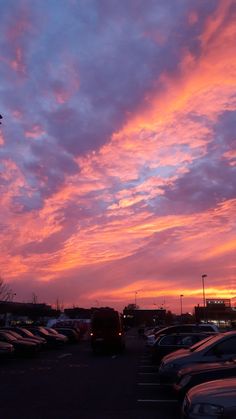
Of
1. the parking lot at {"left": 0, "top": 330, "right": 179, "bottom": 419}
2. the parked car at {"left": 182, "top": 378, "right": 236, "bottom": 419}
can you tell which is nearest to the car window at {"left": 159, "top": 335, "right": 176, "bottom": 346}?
the parking lot at {"left": 0, "top": 330, "right": 179, "bottom": 419}

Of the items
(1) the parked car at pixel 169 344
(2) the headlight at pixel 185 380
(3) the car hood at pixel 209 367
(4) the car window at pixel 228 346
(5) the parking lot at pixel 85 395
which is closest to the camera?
(3) the car hood at pixel 209 367

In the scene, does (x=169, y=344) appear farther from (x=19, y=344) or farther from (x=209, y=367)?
(x=19, y=344)

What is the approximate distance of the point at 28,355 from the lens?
28.9 metres

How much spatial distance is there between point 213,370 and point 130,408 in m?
2.65

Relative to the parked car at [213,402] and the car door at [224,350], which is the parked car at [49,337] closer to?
the car door at [224,350]

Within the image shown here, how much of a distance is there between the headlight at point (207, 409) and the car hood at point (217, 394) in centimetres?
5

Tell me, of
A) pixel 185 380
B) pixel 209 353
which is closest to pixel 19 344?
pixel 209 353

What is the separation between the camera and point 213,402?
20.3 ft

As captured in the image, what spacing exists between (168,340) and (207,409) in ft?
49.0

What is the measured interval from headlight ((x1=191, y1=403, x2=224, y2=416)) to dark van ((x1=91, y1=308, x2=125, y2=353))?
28.9 metres

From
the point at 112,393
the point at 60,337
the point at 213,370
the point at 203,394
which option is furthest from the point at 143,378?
the point at 60,337

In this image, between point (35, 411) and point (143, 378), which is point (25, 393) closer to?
point (35, 411)

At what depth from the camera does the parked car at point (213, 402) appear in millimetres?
5949

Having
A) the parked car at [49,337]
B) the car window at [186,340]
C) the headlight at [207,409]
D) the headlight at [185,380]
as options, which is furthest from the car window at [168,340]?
the parked car at [49,337]
